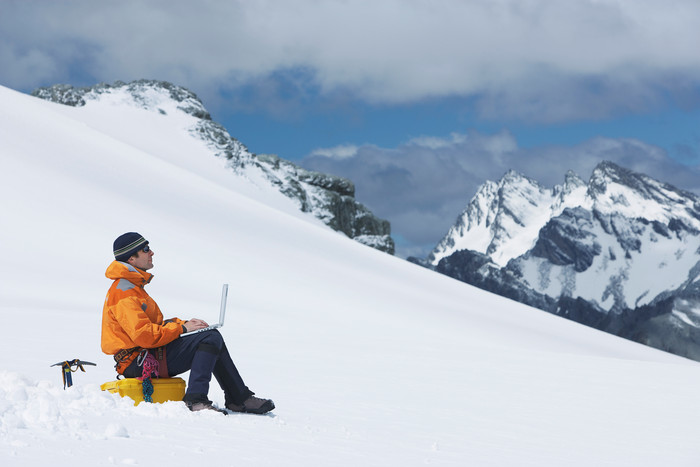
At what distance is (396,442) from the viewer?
6594 millimetres

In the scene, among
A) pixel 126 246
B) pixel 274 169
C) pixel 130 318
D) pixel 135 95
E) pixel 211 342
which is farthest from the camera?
pixel 274 169

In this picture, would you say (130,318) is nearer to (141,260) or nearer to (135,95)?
(141,260)

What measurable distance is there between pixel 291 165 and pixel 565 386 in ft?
327

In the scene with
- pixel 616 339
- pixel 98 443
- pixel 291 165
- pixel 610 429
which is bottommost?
pixel 98 443

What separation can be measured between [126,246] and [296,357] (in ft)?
20.1

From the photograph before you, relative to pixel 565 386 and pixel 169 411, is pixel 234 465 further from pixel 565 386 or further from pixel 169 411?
pixel 565 386

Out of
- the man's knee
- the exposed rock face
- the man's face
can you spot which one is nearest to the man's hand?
the man's knee

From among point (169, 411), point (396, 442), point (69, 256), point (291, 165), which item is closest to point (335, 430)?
point (396, 442)

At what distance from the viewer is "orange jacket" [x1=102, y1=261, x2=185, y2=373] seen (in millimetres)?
6312

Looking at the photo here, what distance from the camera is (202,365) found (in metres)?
6.58

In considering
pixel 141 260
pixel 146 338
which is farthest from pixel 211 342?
pixel 141 260

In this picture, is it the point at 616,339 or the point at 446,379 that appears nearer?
the point at 446,379

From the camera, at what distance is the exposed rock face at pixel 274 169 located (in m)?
94.1

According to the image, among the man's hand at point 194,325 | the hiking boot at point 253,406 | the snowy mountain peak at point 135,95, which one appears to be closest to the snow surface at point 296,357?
the hiking boot at point 253,406
